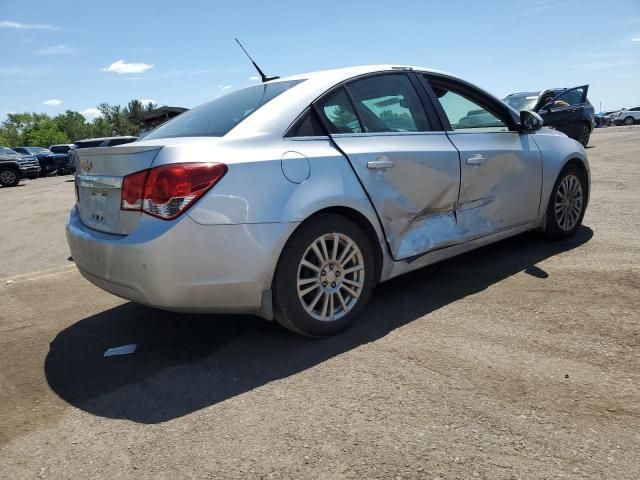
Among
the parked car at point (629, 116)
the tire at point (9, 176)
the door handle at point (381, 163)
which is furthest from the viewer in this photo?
the parked car at point (629, 116)

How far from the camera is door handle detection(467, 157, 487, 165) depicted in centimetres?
392

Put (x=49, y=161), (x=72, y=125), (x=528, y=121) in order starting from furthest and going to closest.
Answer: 1. (x=72, y=125)
2. (x=49, y=161)
3. (x=528, y=121)

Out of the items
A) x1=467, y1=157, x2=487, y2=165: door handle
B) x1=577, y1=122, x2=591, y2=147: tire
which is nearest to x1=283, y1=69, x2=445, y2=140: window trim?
x1=467, y1=157, x2=487, y2=165: door handle

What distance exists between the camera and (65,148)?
3084 centimetres

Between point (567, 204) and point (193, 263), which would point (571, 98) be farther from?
point (193, 263)

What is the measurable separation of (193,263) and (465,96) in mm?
2700

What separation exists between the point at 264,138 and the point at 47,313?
7.98 ft

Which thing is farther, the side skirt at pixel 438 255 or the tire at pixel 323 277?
the side skirt at pixel 438 255

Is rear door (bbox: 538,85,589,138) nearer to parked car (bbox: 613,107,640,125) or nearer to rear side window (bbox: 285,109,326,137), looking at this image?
rear side window (bbox: 285,109,326,137)

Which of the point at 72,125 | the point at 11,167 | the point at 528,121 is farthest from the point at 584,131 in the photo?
the point at 72,125

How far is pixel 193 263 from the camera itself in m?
2.72

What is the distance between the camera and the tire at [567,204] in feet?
15.9

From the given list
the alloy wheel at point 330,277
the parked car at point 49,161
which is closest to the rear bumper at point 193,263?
the alloy wheel at point 330,277

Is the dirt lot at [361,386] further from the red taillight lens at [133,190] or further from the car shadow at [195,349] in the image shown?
the red taillight lens at [133,190]
